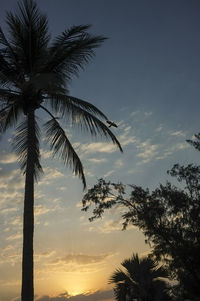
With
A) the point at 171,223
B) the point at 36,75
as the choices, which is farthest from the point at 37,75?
the point at 171,223

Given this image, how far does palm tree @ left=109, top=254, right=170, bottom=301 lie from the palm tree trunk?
7800mm

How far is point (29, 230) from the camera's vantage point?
808 cm

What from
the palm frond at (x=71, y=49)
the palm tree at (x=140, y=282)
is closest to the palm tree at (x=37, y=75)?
the palm frond at (x=71, y=49)

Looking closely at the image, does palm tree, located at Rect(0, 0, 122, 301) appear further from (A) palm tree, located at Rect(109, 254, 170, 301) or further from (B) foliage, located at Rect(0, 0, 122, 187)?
(A) palm tree, located at Rect(109, 254, 170, 301)

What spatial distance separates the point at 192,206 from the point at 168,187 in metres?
1.33

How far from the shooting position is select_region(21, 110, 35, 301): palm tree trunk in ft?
24.2

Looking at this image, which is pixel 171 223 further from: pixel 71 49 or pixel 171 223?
pixel 71 49

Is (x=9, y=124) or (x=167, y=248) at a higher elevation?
(x=9, y=124)

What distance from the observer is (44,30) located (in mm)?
11148

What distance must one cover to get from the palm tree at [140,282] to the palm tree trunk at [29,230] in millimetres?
7800

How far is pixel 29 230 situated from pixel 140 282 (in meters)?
8.79

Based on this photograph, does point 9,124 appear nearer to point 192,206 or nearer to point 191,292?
point 192,206

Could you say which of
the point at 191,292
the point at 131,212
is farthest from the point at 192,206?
the point at 191,292

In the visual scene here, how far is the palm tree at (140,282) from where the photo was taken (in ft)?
47.0
